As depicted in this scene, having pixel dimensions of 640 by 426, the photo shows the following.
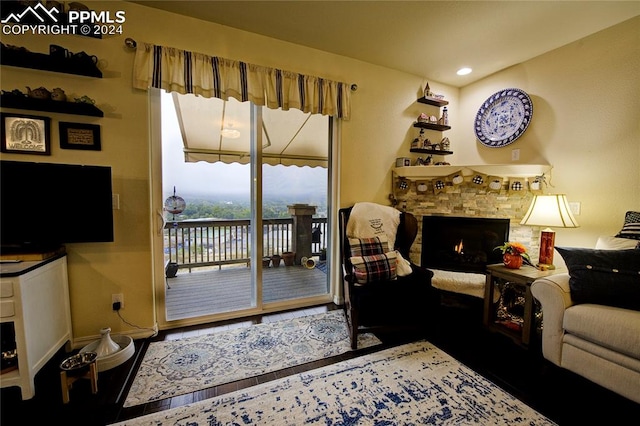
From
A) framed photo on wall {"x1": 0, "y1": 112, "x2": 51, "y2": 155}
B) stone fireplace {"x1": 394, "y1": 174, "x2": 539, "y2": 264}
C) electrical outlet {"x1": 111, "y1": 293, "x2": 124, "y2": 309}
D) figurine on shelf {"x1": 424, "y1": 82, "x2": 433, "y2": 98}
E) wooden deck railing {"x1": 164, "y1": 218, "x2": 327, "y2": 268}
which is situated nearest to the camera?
framed photo on wall {"x1": 0, "y1": 112, "x2": 51, "y2": 155}

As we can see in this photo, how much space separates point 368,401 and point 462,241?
2.22 m

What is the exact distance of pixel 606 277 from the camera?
1.70 meters

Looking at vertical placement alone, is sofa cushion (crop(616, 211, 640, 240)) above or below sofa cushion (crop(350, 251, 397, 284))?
above

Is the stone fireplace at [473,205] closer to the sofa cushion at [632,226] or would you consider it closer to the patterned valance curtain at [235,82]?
the sofa cushion at [632,226]

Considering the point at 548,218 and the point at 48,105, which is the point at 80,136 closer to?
the point at 48,105

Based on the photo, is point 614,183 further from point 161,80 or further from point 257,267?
point 161,80

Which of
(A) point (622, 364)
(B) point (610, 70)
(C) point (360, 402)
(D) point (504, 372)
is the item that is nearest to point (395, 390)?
(C) point (360, 402)

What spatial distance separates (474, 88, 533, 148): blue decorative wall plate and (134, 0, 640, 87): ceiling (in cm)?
40

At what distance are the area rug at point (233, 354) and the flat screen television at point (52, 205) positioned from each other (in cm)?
105

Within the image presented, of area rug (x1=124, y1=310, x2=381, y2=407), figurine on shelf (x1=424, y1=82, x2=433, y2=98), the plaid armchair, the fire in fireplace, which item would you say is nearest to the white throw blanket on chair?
the plaid armchair

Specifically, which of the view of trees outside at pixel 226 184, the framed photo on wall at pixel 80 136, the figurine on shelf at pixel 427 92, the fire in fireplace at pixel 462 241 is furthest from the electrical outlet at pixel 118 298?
the figurine on shelf at pixel 427 92

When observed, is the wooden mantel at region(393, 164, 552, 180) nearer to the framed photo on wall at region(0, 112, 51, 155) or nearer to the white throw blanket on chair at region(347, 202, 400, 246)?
the white throw blanket on chair at region(347, 202, 400, 246)

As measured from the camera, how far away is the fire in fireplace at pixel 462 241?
3.01m

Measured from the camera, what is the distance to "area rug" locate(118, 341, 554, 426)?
1.48 m
